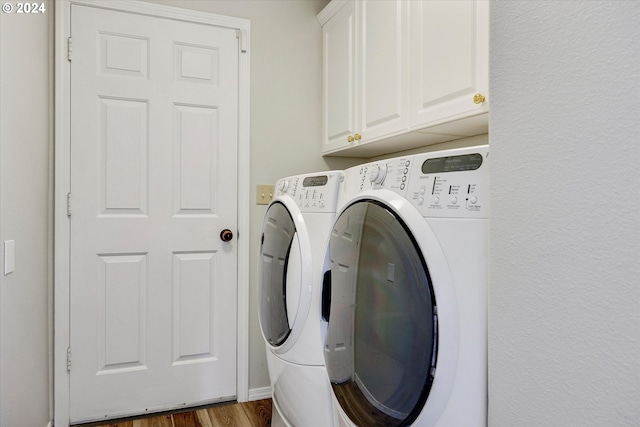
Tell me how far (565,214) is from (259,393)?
2171mm

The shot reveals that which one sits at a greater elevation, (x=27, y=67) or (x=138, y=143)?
(x=27, y=67)

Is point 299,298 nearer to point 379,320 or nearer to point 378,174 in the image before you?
point 379,320

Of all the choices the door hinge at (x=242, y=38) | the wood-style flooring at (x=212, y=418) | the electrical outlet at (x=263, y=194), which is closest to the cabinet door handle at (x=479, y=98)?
the electrical outlet at (x=263, y=194)

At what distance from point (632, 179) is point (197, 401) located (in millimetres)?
2273

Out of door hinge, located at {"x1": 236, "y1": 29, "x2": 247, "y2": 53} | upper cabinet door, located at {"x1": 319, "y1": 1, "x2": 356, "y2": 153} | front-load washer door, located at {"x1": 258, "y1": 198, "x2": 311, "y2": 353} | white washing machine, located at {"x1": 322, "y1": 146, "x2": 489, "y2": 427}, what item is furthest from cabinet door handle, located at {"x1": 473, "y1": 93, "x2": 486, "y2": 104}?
door hinge, located at {"x1": 236, "y1": 29, "x2": 247, "y2": 53}

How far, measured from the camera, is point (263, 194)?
2.31 m

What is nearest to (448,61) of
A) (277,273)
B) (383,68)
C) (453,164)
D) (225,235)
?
(383,68)

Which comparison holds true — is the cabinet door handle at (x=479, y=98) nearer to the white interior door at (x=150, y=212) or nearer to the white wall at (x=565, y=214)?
the white wall at (x=565, y=214)

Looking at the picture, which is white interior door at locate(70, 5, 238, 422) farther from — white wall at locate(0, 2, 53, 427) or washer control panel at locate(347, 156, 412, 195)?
washer control panel at locate(347, 156, 412, 195)

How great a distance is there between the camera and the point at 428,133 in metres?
1.70

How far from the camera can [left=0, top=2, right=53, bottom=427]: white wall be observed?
130 cm

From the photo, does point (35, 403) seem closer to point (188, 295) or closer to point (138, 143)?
point (188, 295)

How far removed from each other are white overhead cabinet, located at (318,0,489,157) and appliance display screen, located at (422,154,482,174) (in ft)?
1.82

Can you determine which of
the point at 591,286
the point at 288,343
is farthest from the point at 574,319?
the point at 288,343
